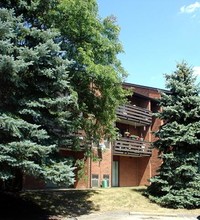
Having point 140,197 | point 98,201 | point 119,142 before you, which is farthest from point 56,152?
point 119,142

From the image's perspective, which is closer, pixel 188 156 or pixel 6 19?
pixel 6 19

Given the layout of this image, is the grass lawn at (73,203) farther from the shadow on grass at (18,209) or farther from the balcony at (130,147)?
the balcony at (130,147)

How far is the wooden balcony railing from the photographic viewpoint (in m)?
32.4

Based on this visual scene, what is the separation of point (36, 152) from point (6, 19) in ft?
17.2

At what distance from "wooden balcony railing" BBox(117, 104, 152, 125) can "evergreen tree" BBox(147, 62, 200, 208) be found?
7.80m

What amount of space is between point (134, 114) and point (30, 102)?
18992 millimetres

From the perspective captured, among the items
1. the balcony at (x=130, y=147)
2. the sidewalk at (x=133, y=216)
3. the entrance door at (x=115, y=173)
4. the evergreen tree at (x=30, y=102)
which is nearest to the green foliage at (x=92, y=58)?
the evergreen tree at (x=30, y=102)

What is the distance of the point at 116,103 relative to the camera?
20.2 meters

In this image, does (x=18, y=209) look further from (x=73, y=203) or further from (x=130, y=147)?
(x=130, y=147)

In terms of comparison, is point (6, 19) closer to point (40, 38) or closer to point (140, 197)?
point (40, 38)

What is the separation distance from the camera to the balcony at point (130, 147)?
3166 centimetres

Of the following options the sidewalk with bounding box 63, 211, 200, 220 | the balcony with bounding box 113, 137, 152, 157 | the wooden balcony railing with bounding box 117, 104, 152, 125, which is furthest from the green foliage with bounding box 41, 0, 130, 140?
the wooden balcony railing with bounding box 117, 104, 152, 125

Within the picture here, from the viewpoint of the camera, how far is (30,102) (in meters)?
15.7

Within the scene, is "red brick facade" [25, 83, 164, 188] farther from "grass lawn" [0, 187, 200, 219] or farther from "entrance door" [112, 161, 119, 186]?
"grass lawn" [0, 187, 200, 219]
